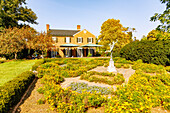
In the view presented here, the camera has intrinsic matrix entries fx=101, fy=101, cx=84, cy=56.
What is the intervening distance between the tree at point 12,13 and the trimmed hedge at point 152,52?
868 inches

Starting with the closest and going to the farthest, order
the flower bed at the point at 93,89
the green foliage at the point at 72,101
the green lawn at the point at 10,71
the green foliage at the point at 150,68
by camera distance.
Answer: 1. the green foliage at the point at 72,101
2. the flower bed at the point at 93,89
3. the green lawn at the point at 10,71
4. the green foliage at the point at 150,68

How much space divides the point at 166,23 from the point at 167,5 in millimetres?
1859

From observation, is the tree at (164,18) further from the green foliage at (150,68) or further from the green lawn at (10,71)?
the green lawn at (10,71)

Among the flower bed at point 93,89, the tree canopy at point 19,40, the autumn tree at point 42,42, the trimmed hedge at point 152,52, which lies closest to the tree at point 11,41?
the tree canopy at point 19,40

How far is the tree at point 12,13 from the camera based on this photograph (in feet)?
62.6

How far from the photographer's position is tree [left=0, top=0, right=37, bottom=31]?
19.1 metres

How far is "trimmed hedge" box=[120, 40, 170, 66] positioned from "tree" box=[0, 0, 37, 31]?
22.0 meters

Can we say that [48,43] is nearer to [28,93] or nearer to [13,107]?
[28,93]

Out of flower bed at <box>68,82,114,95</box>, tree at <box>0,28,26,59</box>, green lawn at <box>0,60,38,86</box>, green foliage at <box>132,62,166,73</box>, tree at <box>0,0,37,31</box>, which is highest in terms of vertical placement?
tree at <box>0,0,37,31</box>

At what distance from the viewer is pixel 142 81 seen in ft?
16.7

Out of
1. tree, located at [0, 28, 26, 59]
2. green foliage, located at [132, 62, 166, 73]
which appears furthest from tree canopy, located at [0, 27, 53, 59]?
green foliage, located at [132, 62, 166, 73]

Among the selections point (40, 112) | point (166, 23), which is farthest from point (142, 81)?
point (166, 23)

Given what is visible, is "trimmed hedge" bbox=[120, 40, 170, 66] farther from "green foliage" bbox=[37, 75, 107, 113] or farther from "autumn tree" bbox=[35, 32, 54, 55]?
"autumn tree" bbox=[35, 32, 54, 55]

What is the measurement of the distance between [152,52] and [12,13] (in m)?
25.5
